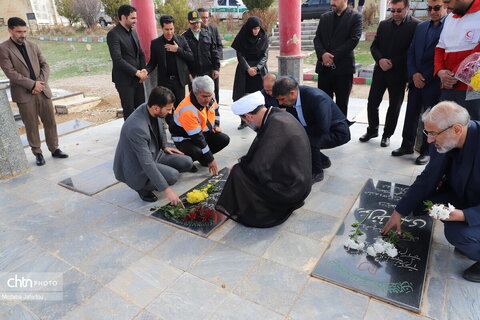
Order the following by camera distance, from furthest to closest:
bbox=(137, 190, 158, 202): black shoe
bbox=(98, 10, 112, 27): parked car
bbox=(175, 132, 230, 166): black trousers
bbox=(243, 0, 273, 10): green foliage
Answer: bbox=(98, 10, 112, 27): parked car, bbox=(243, 0, 273, 10): green foliage, bbox=(175, 132, 230, 166): black trousers, bbox=(137, 190, 158, 202): black shoe

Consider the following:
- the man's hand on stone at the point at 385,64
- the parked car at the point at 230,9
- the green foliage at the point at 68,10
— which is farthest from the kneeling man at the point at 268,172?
the green foliage at the point at 68,10

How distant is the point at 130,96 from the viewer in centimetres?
539

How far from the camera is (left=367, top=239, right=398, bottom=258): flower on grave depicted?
8.77 feet

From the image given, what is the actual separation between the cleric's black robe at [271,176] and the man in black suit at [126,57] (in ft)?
9.43

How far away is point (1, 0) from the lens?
31.5 meters

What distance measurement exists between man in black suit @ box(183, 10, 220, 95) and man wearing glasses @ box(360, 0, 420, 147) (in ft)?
8.42

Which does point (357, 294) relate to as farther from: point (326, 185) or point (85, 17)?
point (85, 17)

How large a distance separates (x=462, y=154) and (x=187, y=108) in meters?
2.77

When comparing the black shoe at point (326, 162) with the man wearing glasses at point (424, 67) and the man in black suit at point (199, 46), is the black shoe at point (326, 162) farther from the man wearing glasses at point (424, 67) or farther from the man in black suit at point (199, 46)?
the man in black suit at point (199, 46)

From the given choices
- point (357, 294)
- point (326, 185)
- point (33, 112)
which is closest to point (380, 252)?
point (357, 294)

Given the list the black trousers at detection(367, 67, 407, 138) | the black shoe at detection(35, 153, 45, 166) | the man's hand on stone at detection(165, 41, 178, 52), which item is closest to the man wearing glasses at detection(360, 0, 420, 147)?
the black trousers at detection(367, 67, 407, 138)

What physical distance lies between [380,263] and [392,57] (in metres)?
3.00

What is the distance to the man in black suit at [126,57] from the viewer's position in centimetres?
500

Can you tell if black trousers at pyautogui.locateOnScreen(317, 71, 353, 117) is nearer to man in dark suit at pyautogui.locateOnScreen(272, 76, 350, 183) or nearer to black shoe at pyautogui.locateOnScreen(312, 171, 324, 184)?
man in dark suit at pyautogui.locateOnScreen(272, 76, 350, 183)
